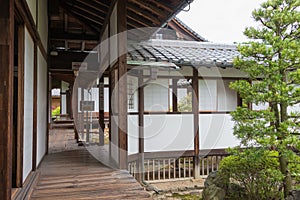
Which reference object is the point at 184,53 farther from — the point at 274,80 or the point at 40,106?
the point at 40,106

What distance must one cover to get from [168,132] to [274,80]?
3.07 m

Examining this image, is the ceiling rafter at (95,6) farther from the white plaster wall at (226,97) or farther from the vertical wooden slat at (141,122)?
the white plaster wall at (226,97)

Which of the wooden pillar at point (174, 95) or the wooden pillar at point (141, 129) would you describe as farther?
the wooden pillar at point (174, 95)

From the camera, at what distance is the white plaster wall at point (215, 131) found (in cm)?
692

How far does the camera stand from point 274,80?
4.25 meters

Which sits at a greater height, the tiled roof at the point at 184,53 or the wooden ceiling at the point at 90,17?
the wooden ceiling at the point at 90,17

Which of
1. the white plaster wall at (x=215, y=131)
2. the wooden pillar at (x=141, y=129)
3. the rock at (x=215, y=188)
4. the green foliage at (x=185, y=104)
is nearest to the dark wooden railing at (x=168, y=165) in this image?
the wooden pillar at (x=141, y=129)

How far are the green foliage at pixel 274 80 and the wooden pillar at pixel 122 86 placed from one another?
194 cm

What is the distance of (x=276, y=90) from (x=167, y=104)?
3842 millimetres

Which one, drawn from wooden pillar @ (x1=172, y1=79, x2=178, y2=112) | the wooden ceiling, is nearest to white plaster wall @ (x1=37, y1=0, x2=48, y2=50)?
the wooden ceiling

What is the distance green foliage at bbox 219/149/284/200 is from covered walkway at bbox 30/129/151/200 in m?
2.01

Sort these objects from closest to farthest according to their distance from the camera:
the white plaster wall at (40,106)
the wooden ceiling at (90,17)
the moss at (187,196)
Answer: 1. the white plaster wall at (40,106)
2. the wooden ceiling at (90,17)
3. the moss at (187,196)

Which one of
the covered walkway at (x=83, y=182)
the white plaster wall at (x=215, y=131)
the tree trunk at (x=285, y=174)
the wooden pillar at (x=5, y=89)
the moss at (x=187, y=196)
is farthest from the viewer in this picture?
the white plaster wall at (x=215, y=131)

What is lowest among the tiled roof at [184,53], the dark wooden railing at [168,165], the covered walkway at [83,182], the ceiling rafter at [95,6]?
the dark wooden railing at [168,165]
